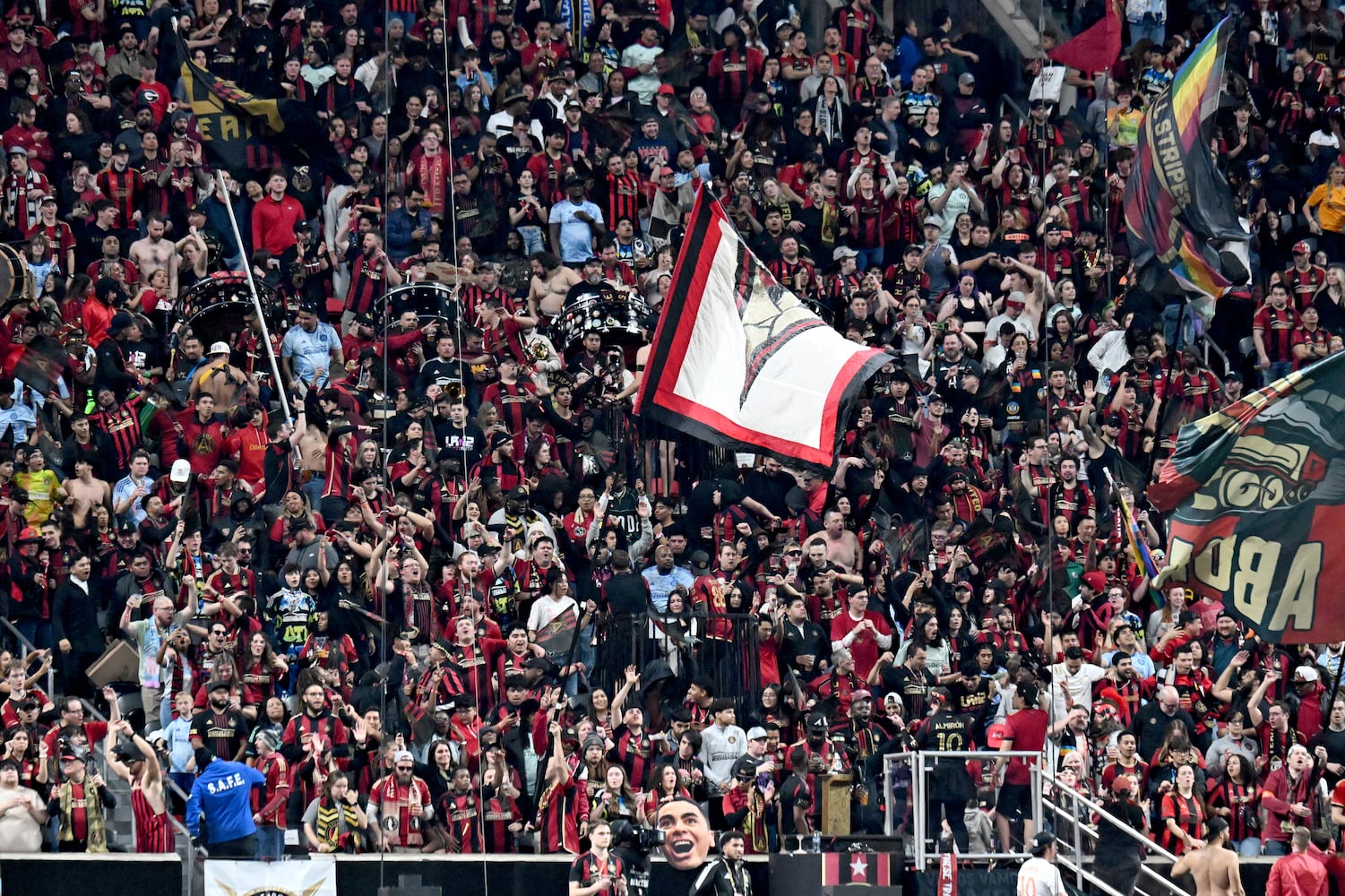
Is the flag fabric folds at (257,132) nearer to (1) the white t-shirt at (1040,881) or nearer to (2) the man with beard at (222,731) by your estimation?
(2) the man with beard at (222,731)

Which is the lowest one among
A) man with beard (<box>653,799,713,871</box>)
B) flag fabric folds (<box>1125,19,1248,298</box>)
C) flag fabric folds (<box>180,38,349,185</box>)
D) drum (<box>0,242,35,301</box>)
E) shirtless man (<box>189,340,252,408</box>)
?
man with beard (<box>653,799,713,871</box>)

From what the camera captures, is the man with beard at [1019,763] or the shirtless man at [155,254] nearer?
the man with beard at [1019,763]

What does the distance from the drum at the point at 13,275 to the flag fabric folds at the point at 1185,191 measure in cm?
1003

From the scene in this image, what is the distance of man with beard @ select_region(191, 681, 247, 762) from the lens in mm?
21203

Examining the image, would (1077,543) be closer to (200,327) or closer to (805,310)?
(805,310)

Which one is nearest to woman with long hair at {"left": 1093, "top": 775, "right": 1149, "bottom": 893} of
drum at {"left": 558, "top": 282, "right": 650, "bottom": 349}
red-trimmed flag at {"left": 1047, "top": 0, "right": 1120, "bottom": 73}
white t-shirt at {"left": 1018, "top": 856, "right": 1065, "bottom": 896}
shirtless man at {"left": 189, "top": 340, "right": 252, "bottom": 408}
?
white t-shirt at {"left": 1018, "top": 856, "right": 1065, "bottom": 896}

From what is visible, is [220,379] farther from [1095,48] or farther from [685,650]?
[1095,48]

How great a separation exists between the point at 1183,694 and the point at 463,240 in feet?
25.6

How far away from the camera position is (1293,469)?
19719 mm

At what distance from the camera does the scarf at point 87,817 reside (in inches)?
815

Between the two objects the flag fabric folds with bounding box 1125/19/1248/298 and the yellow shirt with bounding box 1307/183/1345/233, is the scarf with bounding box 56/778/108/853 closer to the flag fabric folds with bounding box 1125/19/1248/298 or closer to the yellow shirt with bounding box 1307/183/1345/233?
the flag fabric folds with bounding box 1125/19/1248/298

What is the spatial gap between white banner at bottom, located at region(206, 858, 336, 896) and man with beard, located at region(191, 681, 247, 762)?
0.88 meters

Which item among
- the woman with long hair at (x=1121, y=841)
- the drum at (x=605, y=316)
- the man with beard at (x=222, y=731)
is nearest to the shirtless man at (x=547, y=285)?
the drum at (x=605, y=316)

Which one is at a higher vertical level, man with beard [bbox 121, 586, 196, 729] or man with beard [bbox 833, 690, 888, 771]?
man with beard [bbox 121, 586, 196, 729]
